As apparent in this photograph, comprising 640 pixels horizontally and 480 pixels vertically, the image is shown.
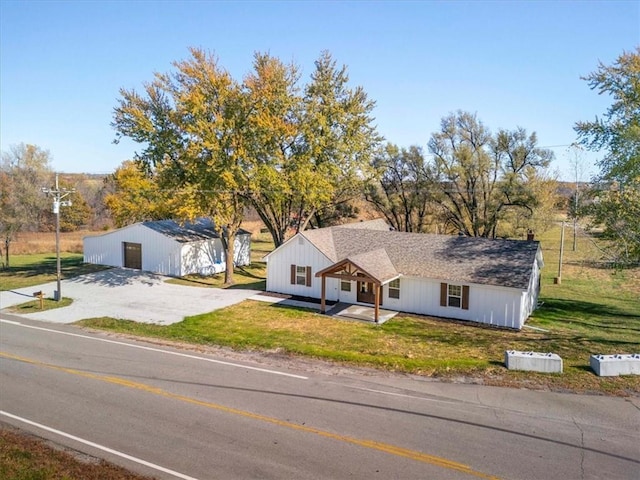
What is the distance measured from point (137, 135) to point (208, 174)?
17.5ft

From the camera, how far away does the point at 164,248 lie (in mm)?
35844

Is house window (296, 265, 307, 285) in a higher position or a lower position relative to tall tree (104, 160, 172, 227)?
lower

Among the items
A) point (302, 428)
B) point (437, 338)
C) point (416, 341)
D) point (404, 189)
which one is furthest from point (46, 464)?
point (404, 189)

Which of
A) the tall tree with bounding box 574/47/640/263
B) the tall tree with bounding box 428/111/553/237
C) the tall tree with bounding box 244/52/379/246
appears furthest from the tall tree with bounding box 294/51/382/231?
the tall tree with bounding box 574/47/640/263

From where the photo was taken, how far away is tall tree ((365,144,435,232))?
44719 mm

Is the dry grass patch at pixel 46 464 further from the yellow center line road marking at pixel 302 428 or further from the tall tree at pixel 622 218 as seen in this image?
the tall tree at pixel 622 218

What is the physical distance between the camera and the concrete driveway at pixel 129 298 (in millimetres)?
24266

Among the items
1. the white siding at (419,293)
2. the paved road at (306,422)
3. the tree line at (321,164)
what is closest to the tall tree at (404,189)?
the tree line at (321,164)

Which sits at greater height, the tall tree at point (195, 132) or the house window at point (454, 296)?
the tall tree at point (195, 132)

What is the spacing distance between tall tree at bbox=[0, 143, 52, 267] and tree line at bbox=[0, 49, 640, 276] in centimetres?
17

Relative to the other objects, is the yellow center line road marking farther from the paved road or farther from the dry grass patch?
the dry grass patch

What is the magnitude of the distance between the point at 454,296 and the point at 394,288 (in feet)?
10.8

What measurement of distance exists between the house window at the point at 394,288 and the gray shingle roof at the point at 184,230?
1690 cm

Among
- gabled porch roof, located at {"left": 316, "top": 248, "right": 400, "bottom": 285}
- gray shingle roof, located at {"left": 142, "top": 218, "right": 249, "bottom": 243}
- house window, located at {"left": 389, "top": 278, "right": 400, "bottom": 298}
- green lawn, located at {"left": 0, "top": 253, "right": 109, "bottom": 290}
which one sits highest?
gray shingle roof, located at {"left": 142, "top": 218, "right": 249, "bottom": 243}
